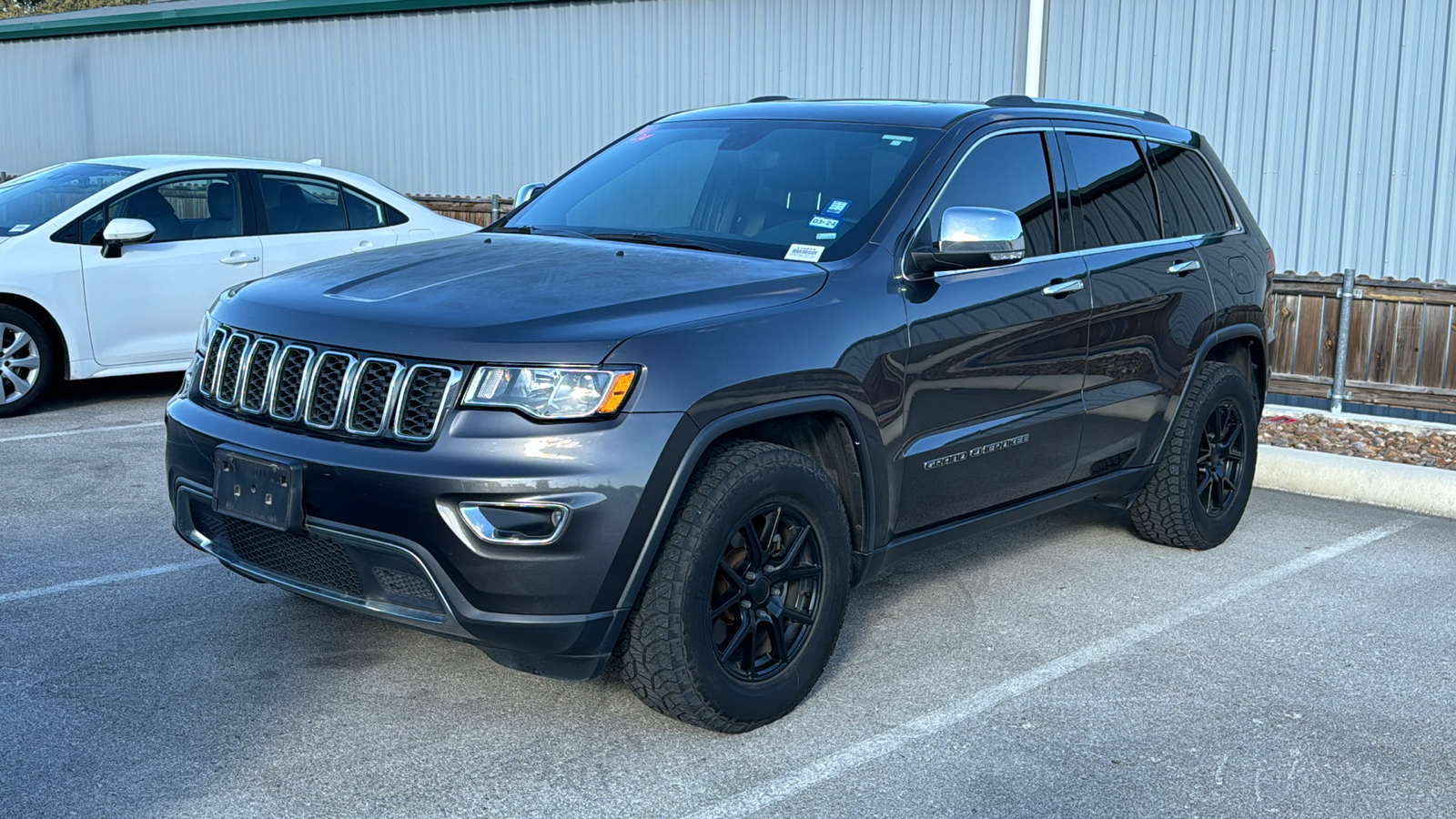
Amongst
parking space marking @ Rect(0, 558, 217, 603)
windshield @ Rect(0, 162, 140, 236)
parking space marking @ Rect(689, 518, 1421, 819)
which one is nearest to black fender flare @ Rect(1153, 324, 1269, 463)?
parking space marking @ Rect(689, 518, 1421, 819)

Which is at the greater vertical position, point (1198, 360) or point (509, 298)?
point (509, 298)

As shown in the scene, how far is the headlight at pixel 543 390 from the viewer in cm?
361

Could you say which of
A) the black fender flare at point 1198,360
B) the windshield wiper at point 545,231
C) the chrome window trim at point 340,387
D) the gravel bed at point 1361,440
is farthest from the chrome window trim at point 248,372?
the gravel bed at point 1361,440

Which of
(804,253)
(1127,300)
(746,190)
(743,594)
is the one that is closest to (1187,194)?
(1127,300)

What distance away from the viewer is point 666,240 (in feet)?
15.4

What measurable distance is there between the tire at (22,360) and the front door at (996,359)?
Answer: 6271 mm

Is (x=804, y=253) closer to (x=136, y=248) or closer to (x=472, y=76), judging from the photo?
(x=136, y=248)

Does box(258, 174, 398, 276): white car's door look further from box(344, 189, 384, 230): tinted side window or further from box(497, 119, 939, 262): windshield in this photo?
box(497, 119, 939, 262): windshield

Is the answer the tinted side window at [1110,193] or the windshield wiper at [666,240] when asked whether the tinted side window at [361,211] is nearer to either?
the windshield wiper at [666,240]

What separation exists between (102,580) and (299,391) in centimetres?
200

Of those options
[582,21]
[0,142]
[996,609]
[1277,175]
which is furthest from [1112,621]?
[0,142]

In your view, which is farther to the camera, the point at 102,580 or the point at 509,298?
the point at 102,580

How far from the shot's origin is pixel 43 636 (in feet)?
15.4

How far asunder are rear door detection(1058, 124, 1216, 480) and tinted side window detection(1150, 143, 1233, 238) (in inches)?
3.7
